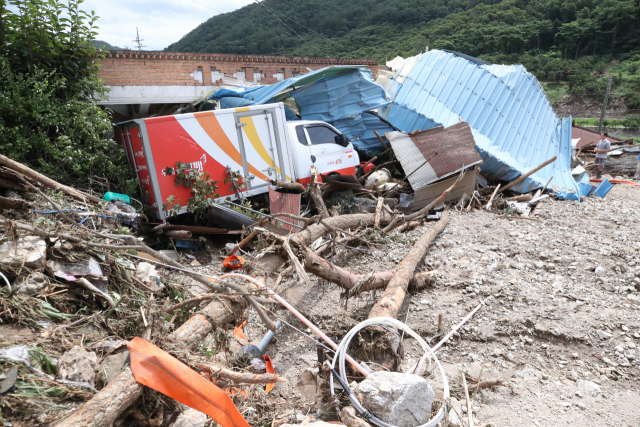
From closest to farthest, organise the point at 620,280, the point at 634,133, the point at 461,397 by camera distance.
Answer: the point at 461,397, the point at 620,280, the point at 634,133

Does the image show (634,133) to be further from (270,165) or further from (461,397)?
(461,397)

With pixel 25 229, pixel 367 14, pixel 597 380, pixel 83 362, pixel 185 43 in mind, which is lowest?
pixel 597 380

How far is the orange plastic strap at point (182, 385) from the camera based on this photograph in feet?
7.23

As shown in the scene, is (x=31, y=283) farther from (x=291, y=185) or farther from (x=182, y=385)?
(x=291, y=185)

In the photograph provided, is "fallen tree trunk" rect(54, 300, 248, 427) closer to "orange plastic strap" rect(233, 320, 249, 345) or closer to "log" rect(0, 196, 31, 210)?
"orange plastic strap" rect(233, 320, 249, 345)

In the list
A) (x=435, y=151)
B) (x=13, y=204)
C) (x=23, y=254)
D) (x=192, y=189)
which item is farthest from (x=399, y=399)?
(x=435, y=151)

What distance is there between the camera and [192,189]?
689 cm

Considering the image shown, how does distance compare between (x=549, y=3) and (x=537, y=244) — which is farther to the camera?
(x=549, y=3)

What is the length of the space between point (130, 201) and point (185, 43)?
46880 millimetres

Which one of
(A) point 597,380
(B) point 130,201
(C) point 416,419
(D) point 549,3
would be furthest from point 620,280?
(D) point 549,3

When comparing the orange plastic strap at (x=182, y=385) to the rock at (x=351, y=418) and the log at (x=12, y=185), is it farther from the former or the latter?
the log at (x=12, y=185)

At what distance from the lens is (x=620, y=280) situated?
4.93 m

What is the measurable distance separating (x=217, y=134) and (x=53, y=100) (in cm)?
261

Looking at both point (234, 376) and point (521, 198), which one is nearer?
point (234, 376)
